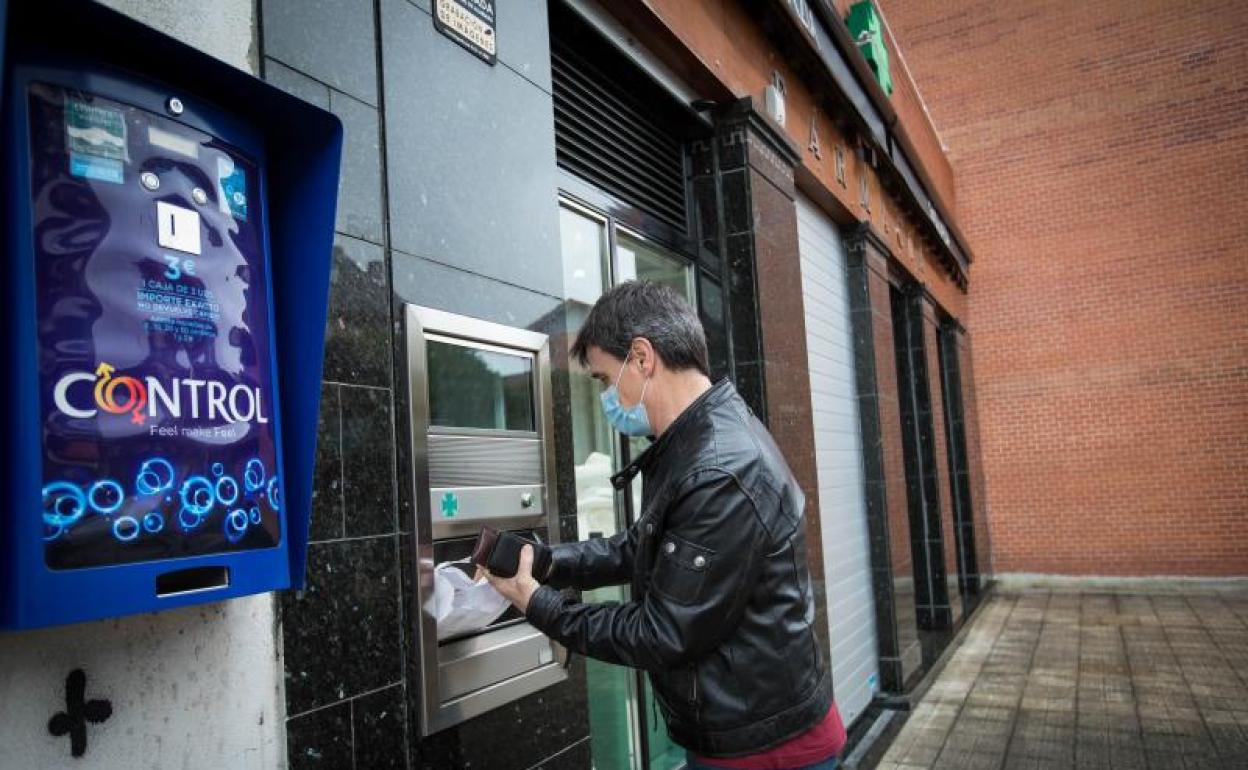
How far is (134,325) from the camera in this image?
4.22 ft

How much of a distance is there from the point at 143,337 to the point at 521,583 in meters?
1.05

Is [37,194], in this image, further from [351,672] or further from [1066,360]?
[1066,360]

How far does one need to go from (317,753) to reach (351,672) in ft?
0.59

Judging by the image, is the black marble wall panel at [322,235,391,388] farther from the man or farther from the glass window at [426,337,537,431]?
the man

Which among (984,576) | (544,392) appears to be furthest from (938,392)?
(544,392)

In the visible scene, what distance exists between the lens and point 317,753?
1.84m

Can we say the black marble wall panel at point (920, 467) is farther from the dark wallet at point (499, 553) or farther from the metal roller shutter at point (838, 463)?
the dark wallet at point (499, 553)

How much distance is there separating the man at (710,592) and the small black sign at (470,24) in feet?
3.35

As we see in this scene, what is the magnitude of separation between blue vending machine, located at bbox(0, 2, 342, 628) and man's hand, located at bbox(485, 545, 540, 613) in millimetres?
641

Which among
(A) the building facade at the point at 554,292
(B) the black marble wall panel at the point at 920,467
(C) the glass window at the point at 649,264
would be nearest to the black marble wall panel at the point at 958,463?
(B) the black marble wall panel at the point at 920,467

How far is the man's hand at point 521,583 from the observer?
6.77 ft

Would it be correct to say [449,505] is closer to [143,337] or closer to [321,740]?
[321,740]

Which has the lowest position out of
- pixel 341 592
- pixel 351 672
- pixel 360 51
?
pixel 351 672

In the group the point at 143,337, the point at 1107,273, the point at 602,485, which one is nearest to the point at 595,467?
the point at 602,485
